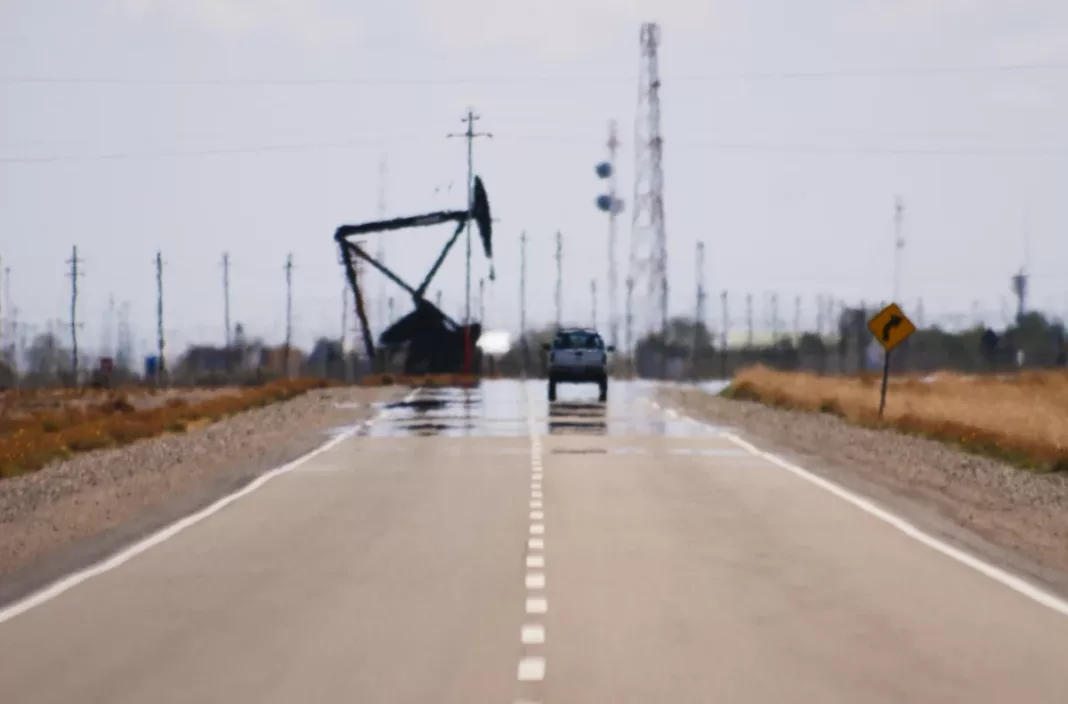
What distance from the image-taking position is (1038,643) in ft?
37.6

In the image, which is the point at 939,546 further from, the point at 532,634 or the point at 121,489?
the point at 121,489

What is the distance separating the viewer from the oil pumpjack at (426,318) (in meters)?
82.6

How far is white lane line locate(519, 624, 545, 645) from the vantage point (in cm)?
1141

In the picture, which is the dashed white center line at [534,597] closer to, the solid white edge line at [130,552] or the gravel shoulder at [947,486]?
the solid white edge line at [130,552]

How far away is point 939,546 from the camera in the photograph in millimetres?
17234

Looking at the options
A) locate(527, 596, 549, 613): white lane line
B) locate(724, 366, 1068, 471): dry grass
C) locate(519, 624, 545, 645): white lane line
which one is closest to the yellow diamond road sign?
locate(724, 366, 1068, 471): dry grass

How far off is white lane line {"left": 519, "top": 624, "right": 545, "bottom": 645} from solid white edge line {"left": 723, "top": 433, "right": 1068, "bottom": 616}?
384cm

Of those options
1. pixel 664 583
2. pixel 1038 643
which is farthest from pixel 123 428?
pixel 1038 643

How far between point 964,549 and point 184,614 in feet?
25.8

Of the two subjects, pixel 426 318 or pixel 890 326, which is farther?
pixel 426 318

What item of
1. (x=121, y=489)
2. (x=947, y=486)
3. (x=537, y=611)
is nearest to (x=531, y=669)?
(x=537, y=611)

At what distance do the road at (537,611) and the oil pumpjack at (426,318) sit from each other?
59290 mm

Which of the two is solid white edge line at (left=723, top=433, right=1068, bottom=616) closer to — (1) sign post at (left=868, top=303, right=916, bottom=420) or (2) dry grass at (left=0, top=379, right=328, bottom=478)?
(1) sign post at (left=868, top=303, right=916, bottom=420)

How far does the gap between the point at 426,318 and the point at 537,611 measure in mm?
70193
